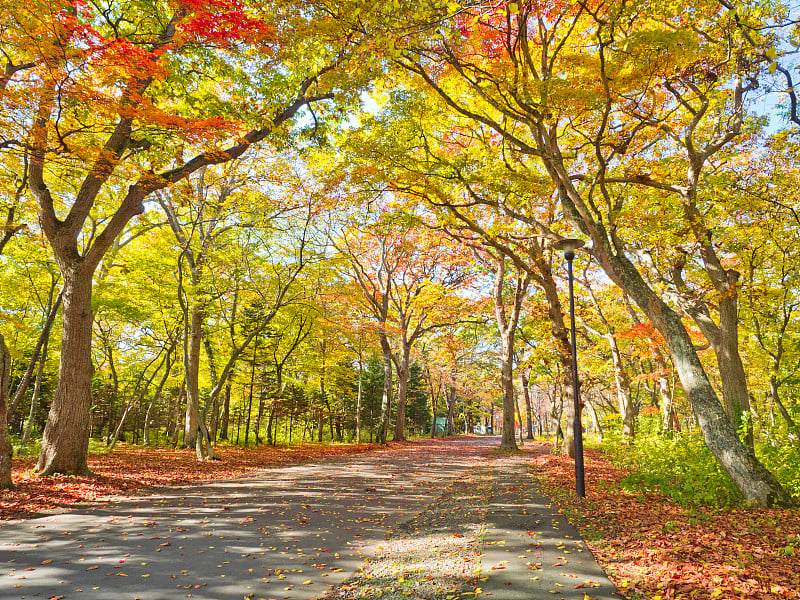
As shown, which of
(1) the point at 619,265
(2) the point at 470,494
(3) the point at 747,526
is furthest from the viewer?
(2) the point at 470,494

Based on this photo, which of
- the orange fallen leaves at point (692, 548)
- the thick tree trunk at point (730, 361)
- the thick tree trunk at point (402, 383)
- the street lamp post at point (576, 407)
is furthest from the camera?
the thick tree trunk at point (402, 383)

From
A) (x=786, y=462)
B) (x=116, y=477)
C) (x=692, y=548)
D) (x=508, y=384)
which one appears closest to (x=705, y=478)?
(x=786, y=462)

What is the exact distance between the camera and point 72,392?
327 inches

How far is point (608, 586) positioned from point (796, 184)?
1115 cm

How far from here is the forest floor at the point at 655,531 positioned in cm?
358

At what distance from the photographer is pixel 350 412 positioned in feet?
98.4

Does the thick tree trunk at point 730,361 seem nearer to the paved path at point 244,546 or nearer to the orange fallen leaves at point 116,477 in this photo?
the paved path at point 244,546

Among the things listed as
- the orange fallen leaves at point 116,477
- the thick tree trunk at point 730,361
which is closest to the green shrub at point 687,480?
the thick tree trunk at point 730,361

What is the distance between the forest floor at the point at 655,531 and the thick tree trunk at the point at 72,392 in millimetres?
444

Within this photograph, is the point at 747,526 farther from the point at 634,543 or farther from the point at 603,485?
the point at 603,485

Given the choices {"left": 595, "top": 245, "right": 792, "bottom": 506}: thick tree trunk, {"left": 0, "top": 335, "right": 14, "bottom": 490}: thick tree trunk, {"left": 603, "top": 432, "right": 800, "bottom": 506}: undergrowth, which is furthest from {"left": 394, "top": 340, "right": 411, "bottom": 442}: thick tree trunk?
{"left": 0, "top": 335, "right": 14, "bottom": 490}: thick tree trunk

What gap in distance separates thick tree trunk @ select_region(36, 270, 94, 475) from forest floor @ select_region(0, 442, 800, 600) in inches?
17.5

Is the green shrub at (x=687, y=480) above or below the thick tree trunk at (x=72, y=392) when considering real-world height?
below

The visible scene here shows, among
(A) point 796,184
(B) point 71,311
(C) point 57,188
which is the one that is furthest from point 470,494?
(C) point 57,188
